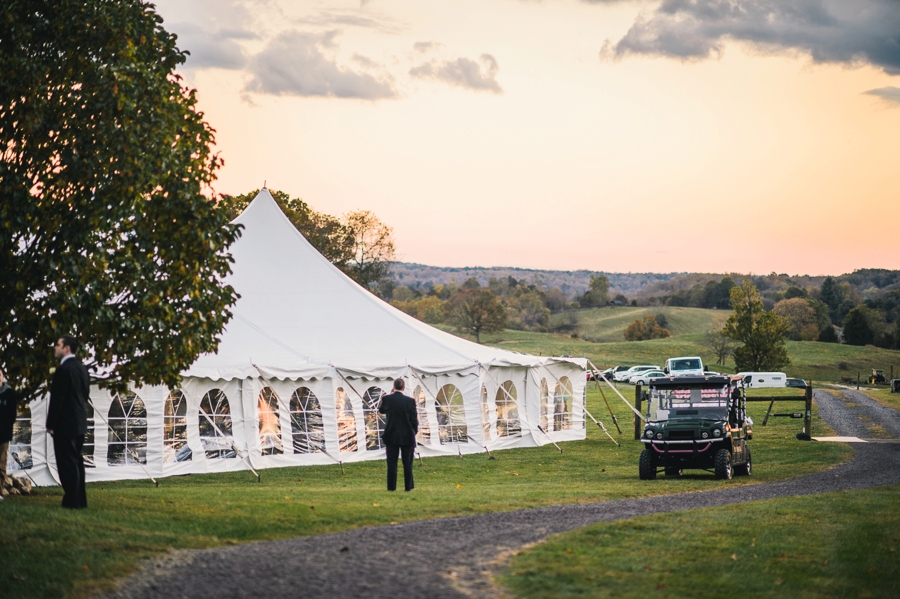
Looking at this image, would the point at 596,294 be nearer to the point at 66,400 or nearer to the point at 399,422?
the point at 399,422

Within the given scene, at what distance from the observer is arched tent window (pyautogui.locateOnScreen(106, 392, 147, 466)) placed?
57.2ft

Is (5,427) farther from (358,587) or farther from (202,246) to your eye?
(358,587)

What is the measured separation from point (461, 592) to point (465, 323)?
90.0m

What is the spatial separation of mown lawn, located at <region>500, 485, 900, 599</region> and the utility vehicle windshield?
4948 millimetres

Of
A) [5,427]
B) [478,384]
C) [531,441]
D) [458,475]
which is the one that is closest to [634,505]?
[458,475]

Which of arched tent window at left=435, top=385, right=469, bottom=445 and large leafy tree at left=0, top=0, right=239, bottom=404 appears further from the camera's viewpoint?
arched tent window at left=435, top=385, right=469, bottom=445

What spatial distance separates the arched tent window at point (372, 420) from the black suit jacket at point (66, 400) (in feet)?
36.4

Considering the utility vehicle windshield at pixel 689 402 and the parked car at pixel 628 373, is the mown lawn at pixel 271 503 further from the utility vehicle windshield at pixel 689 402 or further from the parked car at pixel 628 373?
the parked car at pixel 628 373

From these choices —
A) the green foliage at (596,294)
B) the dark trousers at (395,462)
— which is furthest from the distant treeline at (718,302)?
the dark trousers at (395,462)

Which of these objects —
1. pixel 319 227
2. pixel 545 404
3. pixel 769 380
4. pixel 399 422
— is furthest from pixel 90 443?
pixel 769 380

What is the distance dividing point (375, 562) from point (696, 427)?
33.4ft

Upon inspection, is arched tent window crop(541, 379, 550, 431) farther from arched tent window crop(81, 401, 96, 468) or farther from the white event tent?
arched tent window crop(81, 401, 96, 468)

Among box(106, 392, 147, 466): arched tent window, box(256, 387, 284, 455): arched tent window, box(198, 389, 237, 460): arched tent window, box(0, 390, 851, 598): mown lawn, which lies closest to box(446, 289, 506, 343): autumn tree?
box(0, 390, 851, 598): mown lawn

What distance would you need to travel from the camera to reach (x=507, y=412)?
78.7 feet
